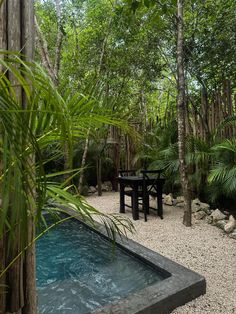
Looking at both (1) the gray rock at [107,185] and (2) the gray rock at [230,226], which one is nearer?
(2) the gray rock at [230,226]

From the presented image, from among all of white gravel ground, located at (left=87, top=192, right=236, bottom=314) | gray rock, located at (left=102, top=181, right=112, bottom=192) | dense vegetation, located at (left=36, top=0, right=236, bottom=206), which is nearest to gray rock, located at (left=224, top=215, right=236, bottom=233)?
white gravel ground, located at (left=87, top=192, right=236, bottom=314)

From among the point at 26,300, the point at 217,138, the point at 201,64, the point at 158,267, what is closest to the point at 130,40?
the point at 201,64

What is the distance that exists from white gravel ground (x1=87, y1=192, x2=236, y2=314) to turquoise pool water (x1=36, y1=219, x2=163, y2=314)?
0.44 metres

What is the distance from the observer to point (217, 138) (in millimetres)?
4938

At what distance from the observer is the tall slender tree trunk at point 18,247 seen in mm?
932

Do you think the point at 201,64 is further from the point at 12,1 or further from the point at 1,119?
the point at 1,119

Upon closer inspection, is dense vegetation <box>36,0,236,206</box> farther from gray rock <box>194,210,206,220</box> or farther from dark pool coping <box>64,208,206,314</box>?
dark pool coping <box>64,208,206,314</box>

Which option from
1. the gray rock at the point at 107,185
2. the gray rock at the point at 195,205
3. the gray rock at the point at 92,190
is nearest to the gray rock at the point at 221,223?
the gray rock at the point at 195,205

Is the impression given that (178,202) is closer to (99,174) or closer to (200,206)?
(200,206)

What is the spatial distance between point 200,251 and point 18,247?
8.20 ft

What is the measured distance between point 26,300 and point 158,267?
5.08 ft

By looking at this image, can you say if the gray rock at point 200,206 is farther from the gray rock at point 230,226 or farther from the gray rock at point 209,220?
the gray rock at point 230,226

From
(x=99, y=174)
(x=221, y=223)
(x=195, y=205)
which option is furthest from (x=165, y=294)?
(x=99, y=174)

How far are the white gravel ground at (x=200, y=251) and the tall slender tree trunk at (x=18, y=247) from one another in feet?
3.94
